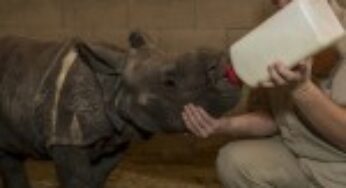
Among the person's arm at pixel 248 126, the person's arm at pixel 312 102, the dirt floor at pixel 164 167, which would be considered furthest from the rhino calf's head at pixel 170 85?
the dirt floor at pixel 164 167

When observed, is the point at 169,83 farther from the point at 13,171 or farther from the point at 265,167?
the point at 13,171

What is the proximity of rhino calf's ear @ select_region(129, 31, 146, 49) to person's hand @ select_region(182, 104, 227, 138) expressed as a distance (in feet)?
0.69

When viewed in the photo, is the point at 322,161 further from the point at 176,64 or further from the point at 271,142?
the point at 176,64

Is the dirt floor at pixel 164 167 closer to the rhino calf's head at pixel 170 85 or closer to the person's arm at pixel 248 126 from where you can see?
the person's arm at pixel 248 126

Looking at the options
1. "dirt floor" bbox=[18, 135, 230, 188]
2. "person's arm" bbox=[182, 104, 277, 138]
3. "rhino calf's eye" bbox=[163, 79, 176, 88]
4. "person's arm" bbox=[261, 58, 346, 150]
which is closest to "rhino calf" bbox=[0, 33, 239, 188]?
"rhino calf's eye" bbox=[163, 79, 176, 88]

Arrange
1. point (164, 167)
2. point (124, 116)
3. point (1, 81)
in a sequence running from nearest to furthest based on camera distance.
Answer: point (124, 116), point (1, 81), point (164, 167)

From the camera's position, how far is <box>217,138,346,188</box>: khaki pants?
229cm

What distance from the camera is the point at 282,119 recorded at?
89.4 inches

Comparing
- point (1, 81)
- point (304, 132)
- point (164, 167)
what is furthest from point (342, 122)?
point (164, 167)

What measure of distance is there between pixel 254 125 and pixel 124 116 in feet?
1.93

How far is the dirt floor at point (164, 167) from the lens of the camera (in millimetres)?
3105

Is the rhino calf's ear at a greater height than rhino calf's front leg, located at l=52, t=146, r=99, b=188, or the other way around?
the rhino calf's ear

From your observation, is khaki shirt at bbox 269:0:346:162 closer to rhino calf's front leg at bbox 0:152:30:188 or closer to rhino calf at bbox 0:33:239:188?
rhino calf at bbox 0:33:239:188

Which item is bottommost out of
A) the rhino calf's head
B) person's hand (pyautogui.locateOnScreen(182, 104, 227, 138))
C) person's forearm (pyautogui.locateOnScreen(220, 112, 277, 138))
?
person's forearm (pyautogui.locateOnScreen(220, 112, 277, 138))
